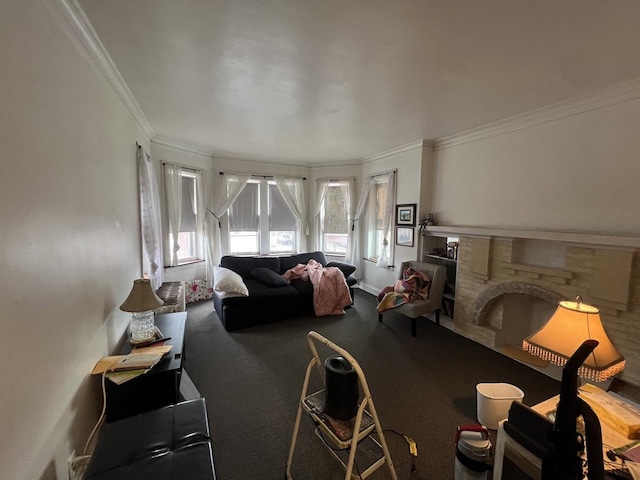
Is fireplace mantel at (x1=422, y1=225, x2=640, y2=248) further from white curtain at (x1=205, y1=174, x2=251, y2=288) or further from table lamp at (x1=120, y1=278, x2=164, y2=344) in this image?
white curtain at (x1=205, y1=174, x2=251, y2=288)

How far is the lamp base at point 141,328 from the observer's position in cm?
213

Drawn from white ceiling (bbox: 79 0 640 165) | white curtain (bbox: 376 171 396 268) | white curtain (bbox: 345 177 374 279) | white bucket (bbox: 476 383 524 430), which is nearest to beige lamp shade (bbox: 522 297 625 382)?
white bucket (bbox: 476 383 524 430)

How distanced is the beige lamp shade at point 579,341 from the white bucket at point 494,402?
2.85 feet

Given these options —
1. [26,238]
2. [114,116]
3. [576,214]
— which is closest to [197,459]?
[26,238]

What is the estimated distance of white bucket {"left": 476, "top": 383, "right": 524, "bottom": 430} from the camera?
2012 mm

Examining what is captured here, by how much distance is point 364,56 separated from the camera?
1.94 m

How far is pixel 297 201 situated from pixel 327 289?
2.29 m

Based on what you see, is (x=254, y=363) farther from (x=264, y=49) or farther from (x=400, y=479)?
(x=264, y=49)

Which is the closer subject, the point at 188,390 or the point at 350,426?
the point at 350,426

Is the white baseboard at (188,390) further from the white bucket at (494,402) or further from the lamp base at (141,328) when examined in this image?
the white bucket at (494,402)

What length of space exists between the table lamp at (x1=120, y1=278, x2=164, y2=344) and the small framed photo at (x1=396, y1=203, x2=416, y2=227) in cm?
356

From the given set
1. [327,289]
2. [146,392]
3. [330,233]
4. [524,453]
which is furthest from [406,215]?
[146,392]

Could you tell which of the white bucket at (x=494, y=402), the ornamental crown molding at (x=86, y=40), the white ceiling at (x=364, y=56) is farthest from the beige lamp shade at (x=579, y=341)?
the ornamental crown molding at (x=86, y=40)

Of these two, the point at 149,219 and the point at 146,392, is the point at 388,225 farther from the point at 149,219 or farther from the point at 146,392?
the point at 146,392
